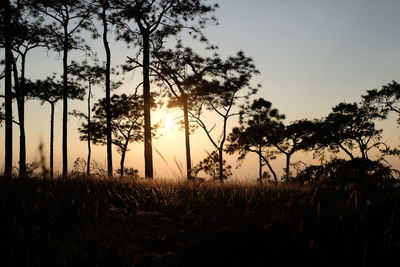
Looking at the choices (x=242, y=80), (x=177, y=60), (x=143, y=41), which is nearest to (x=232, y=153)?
(x=242, y=80)

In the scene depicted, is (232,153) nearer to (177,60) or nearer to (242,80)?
(242,80)

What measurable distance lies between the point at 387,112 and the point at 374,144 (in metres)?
3.47

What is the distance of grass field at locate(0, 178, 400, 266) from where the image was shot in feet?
10.0

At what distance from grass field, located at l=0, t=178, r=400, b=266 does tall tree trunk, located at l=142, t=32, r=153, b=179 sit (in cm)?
1177

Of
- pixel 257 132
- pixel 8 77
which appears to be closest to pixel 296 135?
pixel 257 132

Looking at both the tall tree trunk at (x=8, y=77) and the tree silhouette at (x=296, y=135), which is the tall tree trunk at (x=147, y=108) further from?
the tree silhouette at (x=296, y=135)

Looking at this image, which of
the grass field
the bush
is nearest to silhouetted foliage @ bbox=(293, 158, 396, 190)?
the bush

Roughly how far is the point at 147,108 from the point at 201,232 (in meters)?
13.7

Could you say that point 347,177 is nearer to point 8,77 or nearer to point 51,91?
point 8,77

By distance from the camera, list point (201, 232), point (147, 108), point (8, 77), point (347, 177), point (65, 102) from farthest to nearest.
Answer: point (65, 102) → point (147, 108) → point (8, 77) → point (347, 177) → point (201, 232)

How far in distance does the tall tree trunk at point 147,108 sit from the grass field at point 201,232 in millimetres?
11770

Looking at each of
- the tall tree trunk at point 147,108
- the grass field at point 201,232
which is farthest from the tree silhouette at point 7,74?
the grass field at point 201,232

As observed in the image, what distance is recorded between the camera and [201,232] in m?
3.73

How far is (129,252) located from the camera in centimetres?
313
